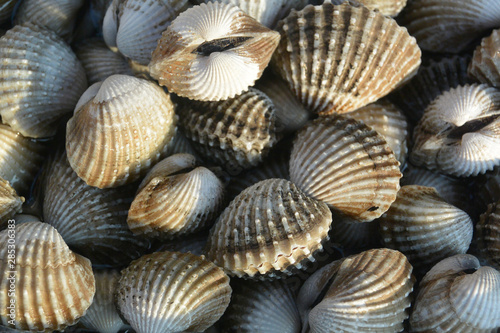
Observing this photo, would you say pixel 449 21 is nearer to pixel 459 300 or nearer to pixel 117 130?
pixel 459 300

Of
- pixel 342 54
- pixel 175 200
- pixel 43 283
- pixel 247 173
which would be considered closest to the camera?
pixel 43 283

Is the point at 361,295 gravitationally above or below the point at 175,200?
below

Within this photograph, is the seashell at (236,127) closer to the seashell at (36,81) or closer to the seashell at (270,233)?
the seashell at (270,233)

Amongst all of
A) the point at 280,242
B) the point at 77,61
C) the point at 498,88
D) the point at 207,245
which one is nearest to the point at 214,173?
the point at 207,245

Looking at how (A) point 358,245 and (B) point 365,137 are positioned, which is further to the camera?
(A) point 358,245

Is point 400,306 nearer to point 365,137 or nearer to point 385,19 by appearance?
point 365,137

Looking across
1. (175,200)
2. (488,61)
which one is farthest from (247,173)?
(488,61)
